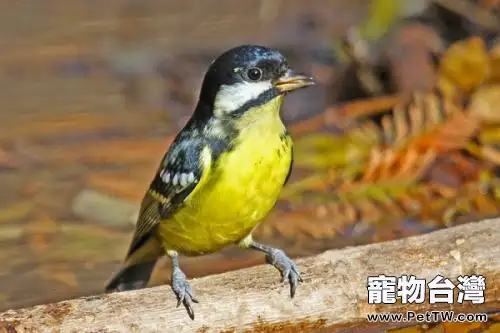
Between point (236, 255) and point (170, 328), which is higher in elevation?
point (170, 328)

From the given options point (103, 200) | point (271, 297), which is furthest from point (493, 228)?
point (103, 200)

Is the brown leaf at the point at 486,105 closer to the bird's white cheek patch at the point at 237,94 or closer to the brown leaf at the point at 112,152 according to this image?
the brown leaf at the point at 112,152

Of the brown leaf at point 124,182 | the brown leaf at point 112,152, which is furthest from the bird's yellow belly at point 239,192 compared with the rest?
the brown leaf at point 112,152

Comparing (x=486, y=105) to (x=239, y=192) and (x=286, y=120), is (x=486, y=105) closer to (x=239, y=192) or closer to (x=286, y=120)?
(x=286, y=120)

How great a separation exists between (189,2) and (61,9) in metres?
0.95

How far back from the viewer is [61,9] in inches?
368

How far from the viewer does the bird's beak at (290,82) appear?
4.05 meters

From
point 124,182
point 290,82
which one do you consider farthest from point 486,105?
point 290,82

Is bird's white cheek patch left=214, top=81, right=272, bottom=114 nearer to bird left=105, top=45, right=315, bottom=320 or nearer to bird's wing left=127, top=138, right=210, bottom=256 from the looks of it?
bird left=105, top=45, right=315, bottom=320

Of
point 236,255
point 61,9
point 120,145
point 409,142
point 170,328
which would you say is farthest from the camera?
point 61,9

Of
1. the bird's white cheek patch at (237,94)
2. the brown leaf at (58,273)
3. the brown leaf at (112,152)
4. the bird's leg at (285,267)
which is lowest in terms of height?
the brown leaf at (58,273)

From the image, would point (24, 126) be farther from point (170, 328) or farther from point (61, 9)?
point (170, 328)

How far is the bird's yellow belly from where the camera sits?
4.05m

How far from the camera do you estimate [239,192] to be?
4.05 meters
